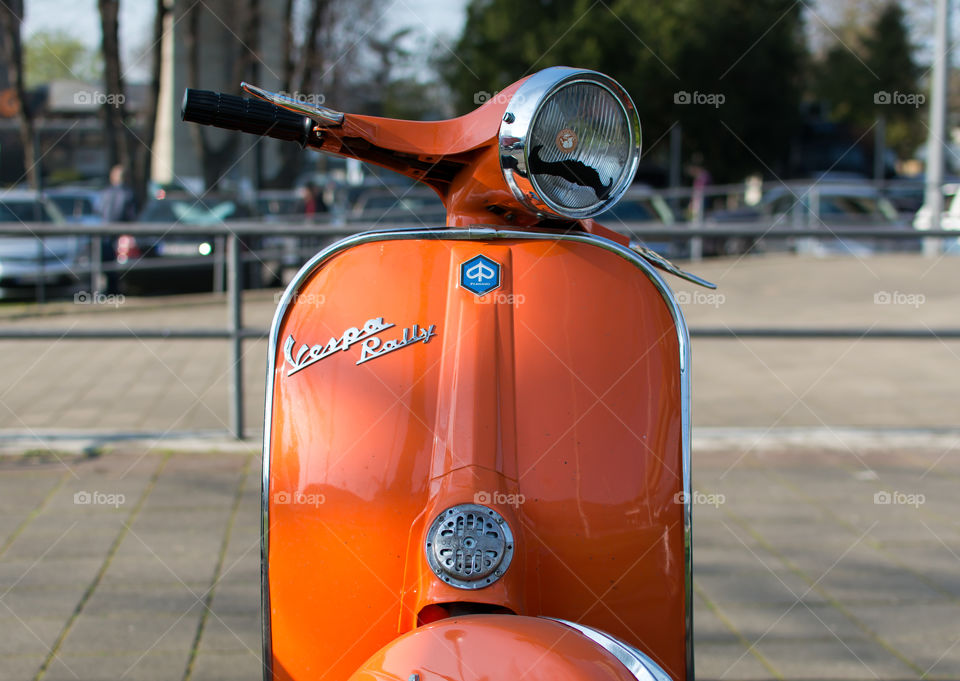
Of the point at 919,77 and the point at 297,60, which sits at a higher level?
the point at 919,77

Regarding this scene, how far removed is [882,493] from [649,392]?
105 inches

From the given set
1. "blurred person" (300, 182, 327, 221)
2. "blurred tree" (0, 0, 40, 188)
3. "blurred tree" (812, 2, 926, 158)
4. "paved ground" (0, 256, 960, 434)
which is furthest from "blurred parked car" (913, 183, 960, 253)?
Answer: "blurred tree" (812, 2, 926, 158)

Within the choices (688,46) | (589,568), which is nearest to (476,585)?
(589,568)

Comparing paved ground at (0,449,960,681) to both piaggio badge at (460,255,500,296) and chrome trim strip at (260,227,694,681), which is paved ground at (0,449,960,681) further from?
piaggio badge at (460,255,500,296)

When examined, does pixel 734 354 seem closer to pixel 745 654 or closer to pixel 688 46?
pixel 745 654

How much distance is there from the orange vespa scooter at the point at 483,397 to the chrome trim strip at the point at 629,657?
0.25m

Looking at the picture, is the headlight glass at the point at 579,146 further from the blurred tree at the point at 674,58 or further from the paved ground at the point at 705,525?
the blurred tree at the point at 674,58

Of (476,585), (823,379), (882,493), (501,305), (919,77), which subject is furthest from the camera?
(919,77)

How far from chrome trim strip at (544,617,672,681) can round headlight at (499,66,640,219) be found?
780mm

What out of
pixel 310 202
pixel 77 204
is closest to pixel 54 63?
pixel 77 204

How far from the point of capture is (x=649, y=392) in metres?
1.87

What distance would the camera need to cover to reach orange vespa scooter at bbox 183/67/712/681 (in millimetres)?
1745

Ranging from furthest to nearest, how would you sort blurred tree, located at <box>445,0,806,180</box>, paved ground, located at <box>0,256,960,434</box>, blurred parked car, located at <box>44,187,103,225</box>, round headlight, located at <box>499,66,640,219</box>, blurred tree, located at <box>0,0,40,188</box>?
blurred tree, located at <box>445,0,806,180</box> → blurred tree, located at <box>0,0,40,188</box> → blurred parked car, located at <box>44,187,103,225</box> → paved ground, located at <box>0,256,960,434</box> → round headlight, located at <box>499,66,640,219</box>

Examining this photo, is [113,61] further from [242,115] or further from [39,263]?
[242,115]
